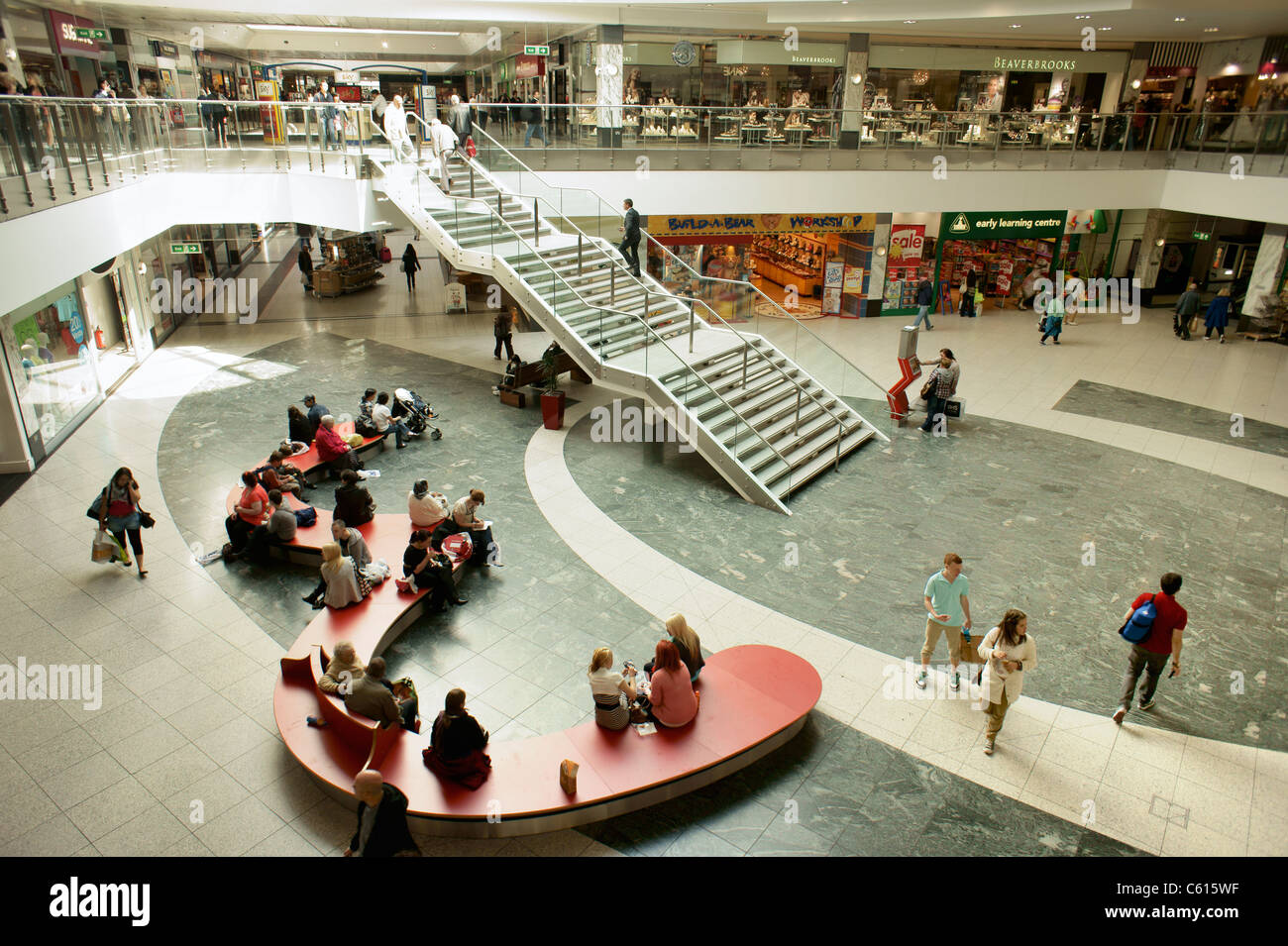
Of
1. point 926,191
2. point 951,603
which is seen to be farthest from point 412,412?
point 926,191

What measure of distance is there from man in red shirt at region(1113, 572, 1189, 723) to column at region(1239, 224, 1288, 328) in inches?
689

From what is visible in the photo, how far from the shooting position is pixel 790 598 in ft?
28.8

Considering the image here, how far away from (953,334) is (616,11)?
11.4m

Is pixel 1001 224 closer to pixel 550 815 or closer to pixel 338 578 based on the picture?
pixel 338 578

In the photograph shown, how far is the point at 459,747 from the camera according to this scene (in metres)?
5.66

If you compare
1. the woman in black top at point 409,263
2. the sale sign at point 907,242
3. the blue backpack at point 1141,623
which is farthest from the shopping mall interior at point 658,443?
the woman in black top at point 409,263

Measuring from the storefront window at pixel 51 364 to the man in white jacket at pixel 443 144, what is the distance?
6.91 m

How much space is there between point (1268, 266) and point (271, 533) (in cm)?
2287

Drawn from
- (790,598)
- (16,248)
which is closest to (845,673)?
(790,598)

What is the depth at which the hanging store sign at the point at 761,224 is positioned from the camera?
65.1ft
